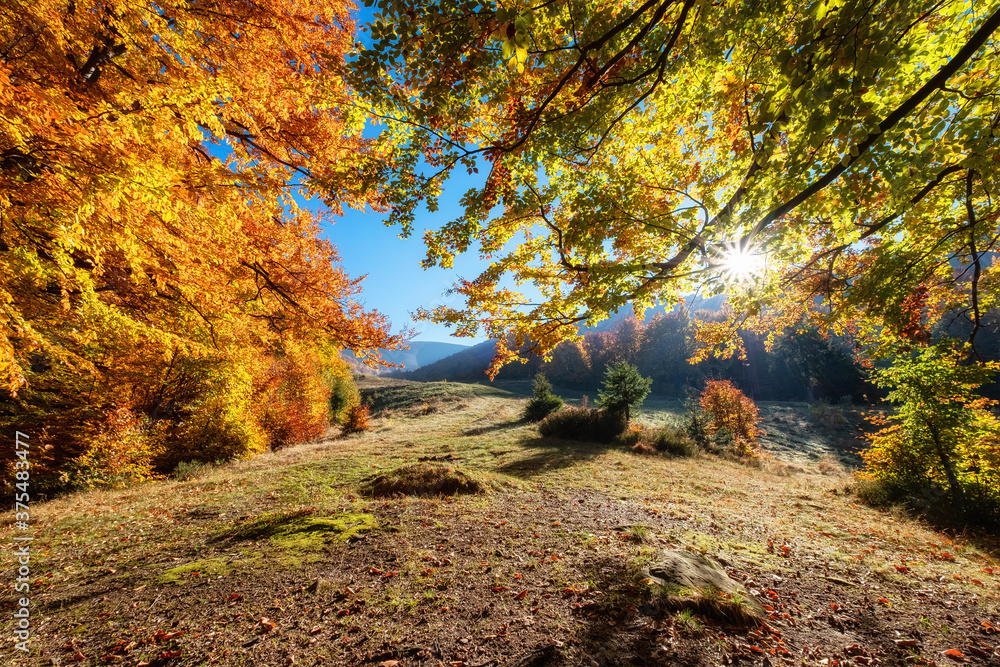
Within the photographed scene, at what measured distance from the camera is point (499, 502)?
21.1 feet

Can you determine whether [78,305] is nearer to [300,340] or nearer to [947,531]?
[300,340]

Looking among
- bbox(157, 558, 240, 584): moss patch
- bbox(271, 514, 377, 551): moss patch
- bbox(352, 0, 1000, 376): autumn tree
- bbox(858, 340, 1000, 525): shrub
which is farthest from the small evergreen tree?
bbox(157, 558, 240, 584): moss patch

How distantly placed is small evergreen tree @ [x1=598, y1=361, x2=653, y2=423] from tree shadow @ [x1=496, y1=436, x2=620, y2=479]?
2.50 m

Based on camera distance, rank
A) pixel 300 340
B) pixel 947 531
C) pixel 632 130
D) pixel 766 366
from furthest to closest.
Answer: pixel 766 366
pixel 300 340
pixel 947 531
pixel 632 130

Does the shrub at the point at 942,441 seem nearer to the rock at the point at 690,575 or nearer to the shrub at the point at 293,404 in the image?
the rock at the point at 690,575

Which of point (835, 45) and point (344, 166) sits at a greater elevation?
point (344, 166)

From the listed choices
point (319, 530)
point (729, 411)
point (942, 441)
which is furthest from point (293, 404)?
point (729, 411)

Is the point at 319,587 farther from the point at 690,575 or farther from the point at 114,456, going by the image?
the point at 114,456

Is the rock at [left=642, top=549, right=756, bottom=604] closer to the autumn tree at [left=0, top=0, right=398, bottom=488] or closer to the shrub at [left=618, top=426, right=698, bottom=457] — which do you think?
the autumn tree at [left=0, top=0, right=398, bottom=488]

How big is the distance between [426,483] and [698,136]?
813 centimetres

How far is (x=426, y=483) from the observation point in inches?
276

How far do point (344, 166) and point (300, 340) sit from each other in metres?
4.18

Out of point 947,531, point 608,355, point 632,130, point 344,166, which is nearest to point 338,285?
point 344,166

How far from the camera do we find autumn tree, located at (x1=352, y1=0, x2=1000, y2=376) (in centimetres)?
264
